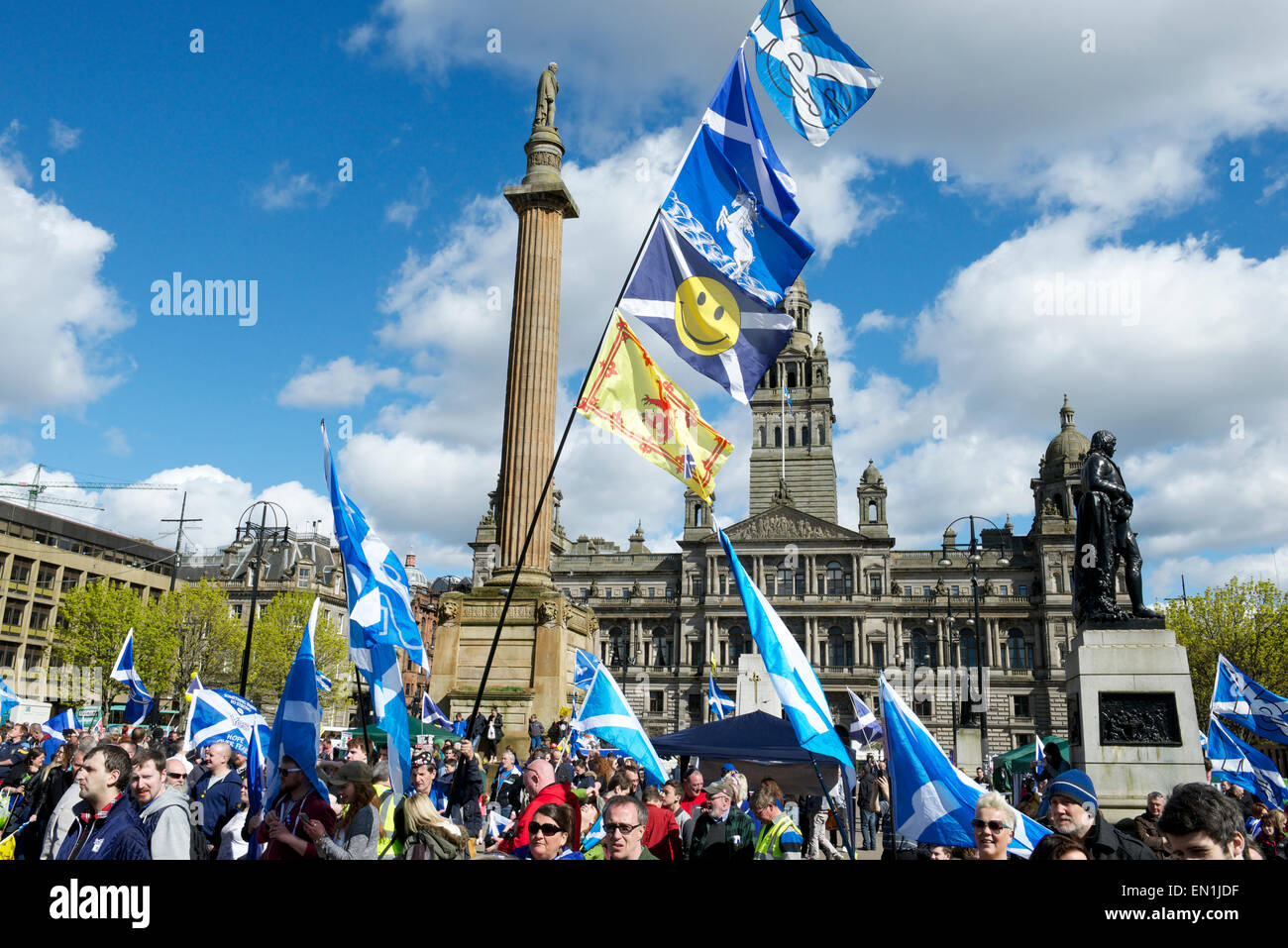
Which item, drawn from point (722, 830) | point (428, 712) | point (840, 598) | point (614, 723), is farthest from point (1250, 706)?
point (840, 598)

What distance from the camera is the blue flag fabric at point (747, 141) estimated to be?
8.54 metres

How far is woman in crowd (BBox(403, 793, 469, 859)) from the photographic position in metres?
5.38

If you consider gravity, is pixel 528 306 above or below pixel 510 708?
above

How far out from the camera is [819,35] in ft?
28.6

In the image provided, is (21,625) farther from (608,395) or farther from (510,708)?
(608,395)

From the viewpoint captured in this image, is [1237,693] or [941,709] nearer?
[1237,693]

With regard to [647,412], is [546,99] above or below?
above

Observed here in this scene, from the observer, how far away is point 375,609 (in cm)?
805

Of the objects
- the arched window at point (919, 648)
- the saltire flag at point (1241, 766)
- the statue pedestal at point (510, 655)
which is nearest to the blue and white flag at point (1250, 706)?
the saltire flag at point (1241, 766)

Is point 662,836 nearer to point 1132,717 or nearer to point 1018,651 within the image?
point 1132,717

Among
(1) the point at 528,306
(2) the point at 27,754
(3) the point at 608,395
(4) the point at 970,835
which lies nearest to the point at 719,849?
(4) the point at 970,835

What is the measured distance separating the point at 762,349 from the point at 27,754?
11.8m

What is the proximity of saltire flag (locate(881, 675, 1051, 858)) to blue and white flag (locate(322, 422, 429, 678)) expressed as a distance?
4.32m

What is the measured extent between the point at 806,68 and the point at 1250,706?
11.8 meters
